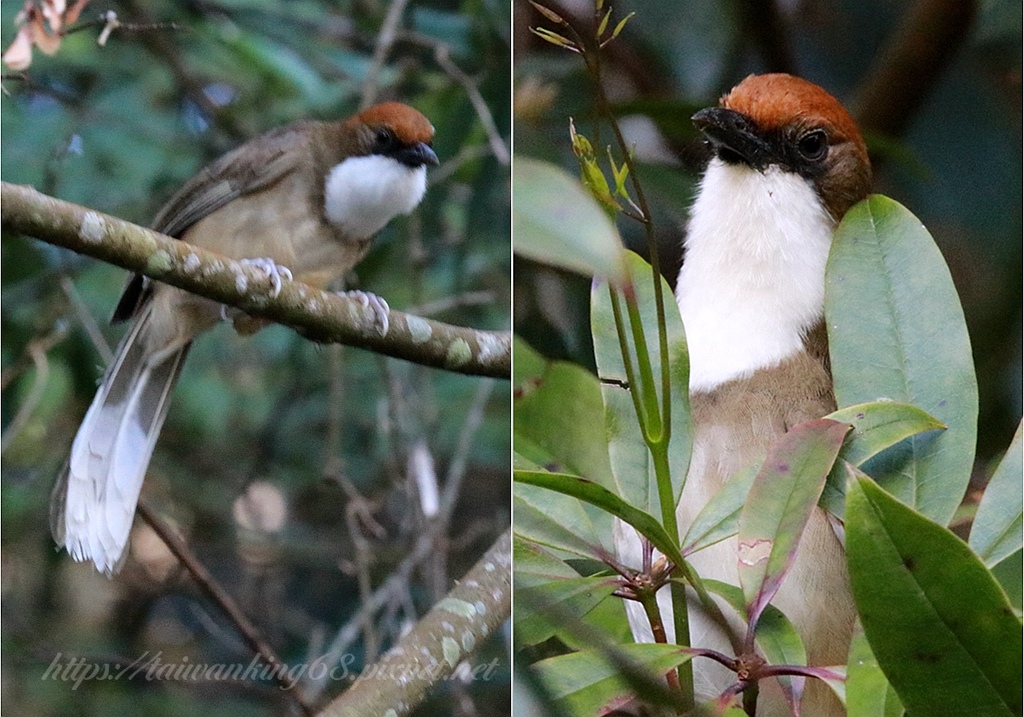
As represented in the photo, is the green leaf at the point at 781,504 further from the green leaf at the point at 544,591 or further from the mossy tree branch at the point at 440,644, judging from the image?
the mossy tree branch at the point at 440,644

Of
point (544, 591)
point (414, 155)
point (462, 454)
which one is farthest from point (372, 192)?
point (544, 591)

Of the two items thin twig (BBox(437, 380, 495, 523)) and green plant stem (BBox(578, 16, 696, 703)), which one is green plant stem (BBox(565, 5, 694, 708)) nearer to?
green plant stem (BBox(578, 16, 696, 703))

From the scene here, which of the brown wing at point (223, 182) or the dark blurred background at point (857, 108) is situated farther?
the brown wing at point (223, 182)

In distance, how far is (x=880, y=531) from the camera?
80cm

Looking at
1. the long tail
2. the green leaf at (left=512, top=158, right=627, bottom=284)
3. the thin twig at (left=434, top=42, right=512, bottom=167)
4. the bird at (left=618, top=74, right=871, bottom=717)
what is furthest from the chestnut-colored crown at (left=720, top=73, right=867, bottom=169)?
the long tail

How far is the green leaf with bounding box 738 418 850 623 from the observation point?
2.91ft

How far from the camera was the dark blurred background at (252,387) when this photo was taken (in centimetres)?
115

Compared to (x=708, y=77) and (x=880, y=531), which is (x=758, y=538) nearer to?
(x=880, y=531)

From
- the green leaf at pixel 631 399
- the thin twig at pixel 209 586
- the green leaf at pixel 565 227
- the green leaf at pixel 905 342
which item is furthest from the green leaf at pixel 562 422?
the green leaf at pixel 565 227

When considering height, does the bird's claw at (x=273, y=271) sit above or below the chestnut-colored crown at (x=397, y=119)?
below

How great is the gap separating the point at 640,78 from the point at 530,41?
14cm

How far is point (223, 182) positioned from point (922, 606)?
835mm

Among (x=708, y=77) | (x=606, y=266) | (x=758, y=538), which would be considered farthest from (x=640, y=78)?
(x=606, y=266)

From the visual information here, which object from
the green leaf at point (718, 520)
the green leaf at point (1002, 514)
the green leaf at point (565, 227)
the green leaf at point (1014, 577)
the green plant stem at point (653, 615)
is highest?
the green leaf at point (565, 227)
